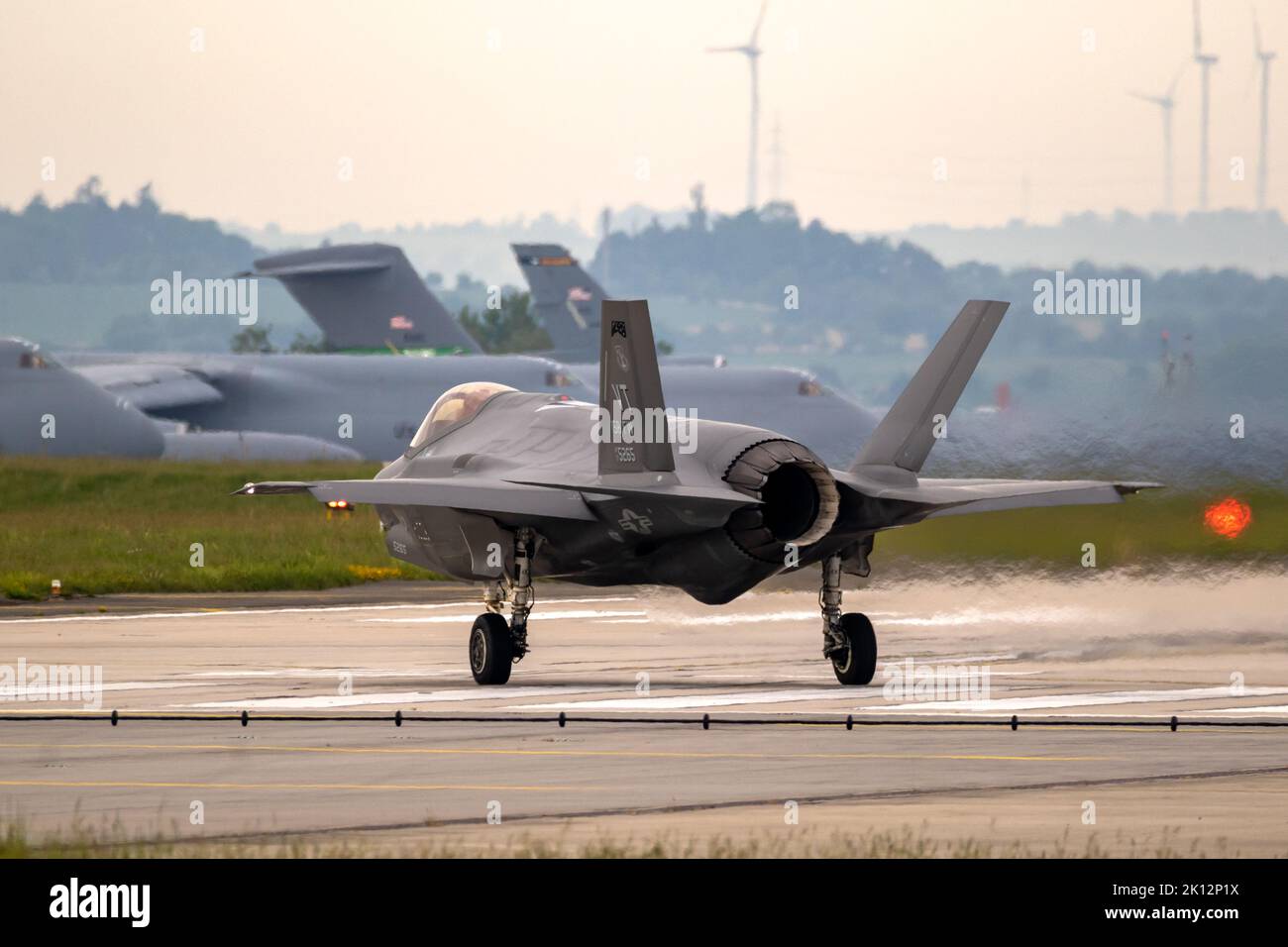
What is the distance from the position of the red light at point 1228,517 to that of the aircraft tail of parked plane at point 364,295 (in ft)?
185

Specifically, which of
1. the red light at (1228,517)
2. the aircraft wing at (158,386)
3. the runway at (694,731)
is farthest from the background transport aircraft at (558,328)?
the runway at (694,731)

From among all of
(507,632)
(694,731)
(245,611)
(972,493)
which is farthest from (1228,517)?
(245,611)

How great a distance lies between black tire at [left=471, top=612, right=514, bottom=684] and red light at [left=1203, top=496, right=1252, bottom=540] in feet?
33.3

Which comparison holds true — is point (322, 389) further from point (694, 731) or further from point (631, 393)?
→ point (694, 731)

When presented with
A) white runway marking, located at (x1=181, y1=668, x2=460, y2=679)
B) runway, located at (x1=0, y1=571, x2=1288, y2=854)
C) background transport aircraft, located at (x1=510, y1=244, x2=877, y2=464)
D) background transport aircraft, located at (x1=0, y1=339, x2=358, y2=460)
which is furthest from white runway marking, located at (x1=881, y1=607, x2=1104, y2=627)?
background transport aircraft, located at (x1=0, y1=339, x2=358, y2=460)

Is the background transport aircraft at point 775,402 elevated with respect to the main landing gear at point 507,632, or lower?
elevated

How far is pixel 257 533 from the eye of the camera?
41406mm

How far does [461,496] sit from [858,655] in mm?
3948

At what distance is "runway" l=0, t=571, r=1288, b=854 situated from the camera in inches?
474

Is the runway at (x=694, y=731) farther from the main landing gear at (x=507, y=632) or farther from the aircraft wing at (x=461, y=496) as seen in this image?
the aircraft wing at (x=461, y=496)

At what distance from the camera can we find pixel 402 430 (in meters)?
65.0

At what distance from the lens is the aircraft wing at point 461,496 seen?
19750 mm

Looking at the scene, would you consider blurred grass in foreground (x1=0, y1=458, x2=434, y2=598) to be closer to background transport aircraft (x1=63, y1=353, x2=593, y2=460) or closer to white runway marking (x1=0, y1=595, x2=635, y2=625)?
white runway marking (x1=0, y1=595, x2=635, y2=625)
